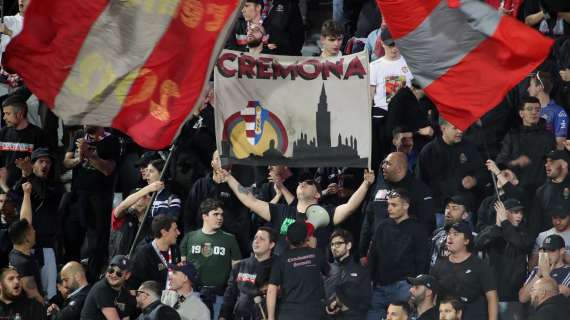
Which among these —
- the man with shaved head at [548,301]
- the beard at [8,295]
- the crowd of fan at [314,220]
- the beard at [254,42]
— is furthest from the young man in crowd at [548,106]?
the beard at [8,295]

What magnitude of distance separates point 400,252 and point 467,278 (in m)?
0.81

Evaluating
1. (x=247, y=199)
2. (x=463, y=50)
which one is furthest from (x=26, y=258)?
(x=463, y=50)

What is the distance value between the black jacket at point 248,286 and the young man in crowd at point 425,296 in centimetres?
157

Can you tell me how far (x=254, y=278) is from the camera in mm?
16562

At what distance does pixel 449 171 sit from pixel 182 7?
4.61 metres

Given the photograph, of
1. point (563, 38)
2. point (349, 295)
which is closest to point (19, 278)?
point (349, 295)

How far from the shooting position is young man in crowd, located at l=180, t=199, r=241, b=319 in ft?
56.3

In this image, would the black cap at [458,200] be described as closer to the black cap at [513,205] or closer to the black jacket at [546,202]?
the black cap at [513,205]

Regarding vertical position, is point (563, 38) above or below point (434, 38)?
below

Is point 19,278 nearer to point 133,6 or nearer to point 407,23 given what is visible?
point 133,6

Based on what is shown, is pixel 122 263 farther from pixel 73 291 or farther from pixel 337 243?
pixel 337 243

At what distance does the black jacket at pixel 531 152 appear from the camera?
17.8 metres

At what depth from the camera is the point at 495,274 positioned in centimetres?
1648

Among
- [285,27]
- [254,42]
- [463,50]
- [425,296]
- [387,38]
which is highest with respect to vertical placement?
[463,50]
